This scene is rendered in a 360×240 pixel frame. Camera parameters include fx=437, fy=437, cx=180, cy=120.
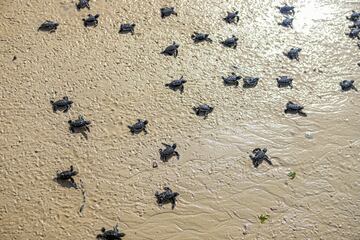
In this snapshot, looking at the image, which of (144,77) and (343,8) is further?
(343,8)

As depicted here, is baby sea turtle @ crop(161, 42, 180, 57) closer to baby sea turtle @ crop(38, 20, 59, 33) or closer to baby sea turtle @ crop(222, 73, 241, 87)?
baby sea turtle @ crop(222, 73, 241, 87)

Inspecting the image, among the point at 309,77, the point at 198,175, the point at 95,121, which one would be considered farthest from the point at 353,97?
the point at 95,121

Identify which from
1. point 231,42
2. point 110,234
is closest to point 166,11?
point 231,42

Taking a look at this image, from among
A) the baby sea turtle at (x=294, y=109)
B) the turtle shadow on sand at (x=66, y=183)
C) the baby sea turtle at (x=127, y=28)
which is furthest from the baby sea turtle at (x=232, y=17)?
the turtle shadow on sand at (x=66, y=183)

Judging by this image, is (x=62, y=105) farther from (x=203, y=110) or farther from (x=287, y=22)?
(x=287, y=22)

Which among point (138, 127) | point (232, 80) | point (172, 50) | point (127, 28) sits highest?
point (127, 28)

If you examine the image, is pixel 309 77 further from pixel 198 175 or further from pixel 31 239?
pixel 31 239
